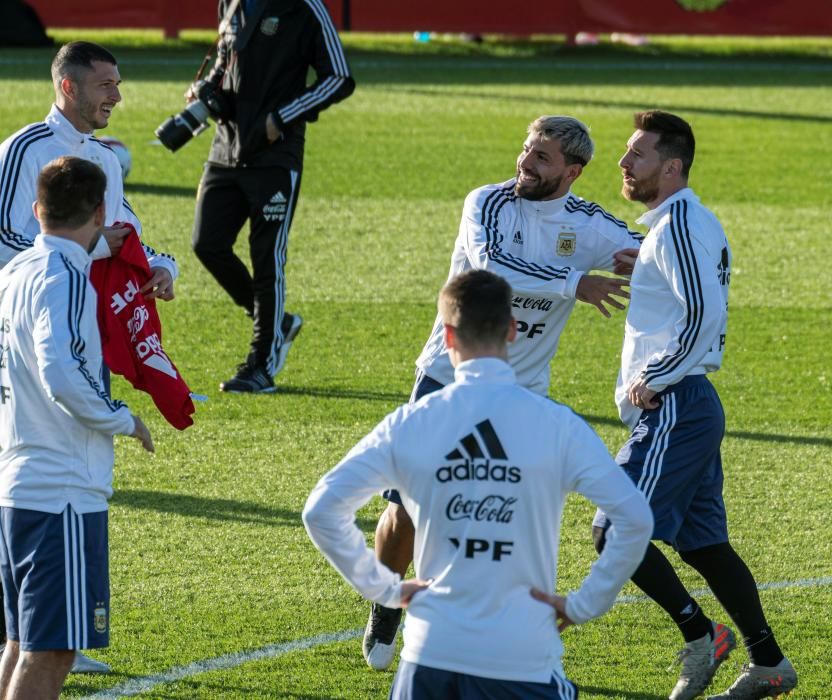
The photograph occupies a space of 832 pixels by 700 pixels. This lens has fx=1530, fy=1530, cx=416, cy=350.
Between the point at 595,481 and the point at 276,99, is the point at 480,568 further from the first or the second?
the point at 276,99

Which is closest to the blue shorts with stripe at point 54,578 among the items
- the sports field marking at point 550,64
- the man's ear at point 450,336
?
the man's ear at point 450,336

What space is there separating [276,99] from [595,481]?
5624 millimetres

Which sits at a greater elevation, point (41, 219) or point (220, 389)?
point (41, 219)

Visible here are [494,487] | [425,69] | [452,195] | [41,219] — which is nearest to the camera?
[494,487]

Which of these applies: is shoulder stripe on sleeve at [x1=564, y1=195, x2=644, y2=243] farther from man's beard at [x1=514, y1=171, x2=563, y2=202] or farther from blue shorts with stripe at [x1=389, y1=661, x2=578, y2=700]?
blue shorts with stripe at [x1=389, y1=661, x2=578, y2=700]

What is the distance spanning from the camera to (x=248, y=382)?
8.73 meters

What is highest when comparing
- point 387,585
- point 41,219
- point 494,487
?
point 41,219

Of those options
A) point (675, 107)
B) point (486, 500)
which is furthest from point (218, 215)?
point (675, 107)

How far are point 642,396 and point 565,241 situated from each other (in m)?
0.75

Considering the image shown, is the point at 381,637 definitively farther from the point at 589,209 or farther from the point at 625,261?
the point at 589,209

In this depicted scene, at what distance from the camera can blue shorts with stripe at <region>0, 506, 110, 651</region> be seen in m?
4.14

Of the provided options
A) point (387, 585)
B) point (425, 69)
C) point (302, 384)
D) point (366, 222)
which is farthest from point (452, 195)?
point (387, 585)

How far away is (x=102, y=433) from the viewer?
4.25 m

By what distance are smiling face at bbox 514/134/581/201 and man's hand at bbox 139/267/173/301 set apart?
129 centimetres
